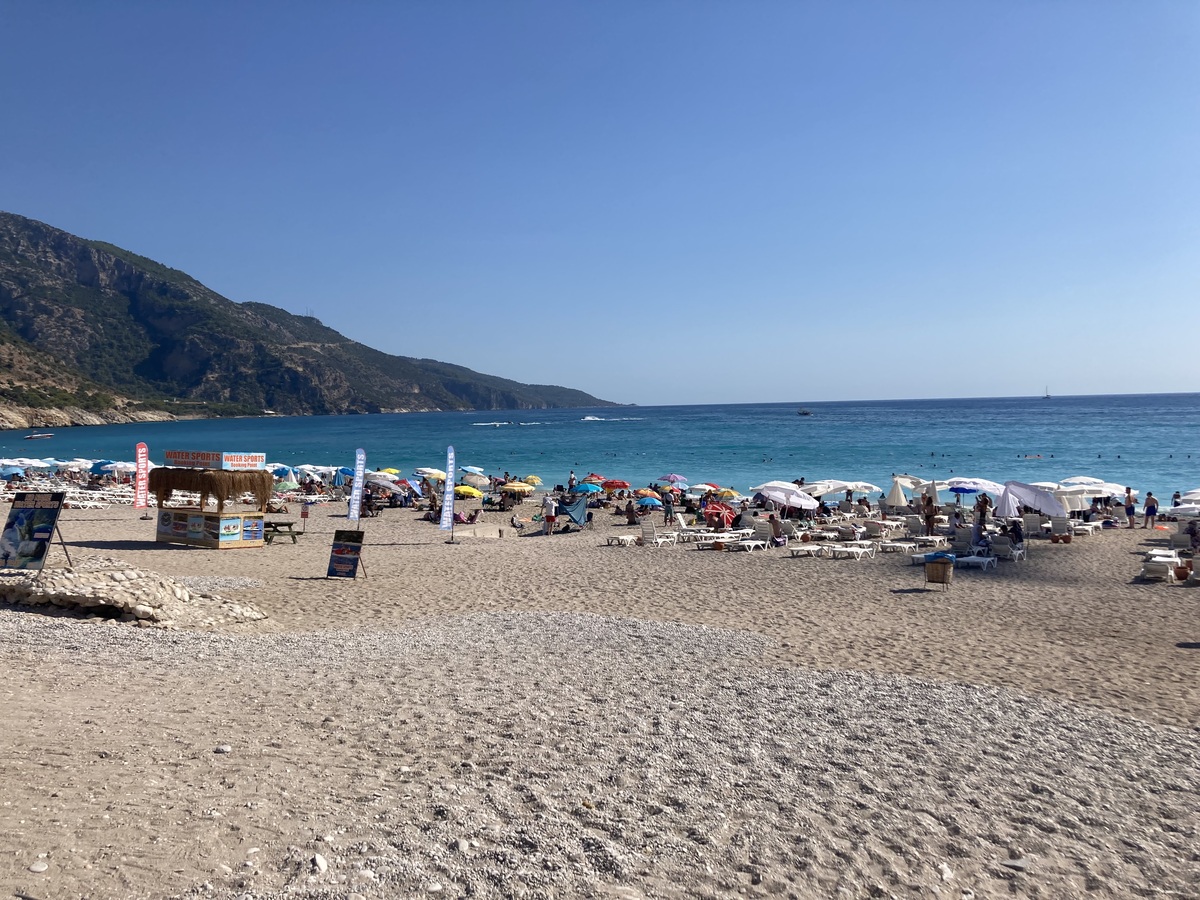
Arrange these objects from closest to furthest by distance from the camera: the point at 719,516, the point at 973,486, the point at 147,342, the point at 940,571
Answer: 1. the point at 940,571
2. the point at 719,516
3. the point at 973,486
4. the point at 147,342

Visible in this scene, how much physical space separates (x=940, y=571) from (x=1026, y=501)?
15.1 feet

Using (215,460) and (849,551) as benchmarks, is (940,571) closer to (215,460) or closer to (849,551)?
(849,551)

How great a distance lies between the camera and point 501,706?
6.43 m

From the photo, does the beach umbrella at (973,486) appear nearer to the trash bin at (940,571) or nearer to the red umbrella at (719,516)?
the red umbrella at (719,516)

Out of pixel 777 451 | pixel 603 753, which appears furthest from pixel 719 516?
pixel 777 451

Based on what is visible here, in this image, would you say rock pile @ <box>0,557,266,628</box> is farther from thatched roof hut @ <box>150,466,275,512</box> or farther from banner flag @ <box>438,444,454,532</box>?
banner flag @ <box>438,444,454,532</box>

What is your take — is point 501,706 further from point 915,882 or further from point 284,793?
point 915,882

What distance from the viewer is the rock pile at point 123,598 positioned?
9078 millimetres

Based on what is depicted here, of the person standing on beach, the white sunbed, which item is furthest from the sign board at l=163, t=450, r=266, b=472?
the person standing on beach

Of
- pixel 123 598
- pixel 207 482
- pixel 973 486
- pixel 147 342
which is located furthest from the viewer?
pixel 147 342

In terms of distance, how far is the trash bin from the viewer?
13.0 m

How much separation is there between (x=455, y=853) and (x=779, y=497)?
16323 millimetres

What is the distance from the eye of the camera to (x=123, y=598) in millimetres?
9109

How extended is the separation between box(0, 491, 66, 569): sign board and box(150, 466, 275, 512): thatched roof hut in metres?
6.08
